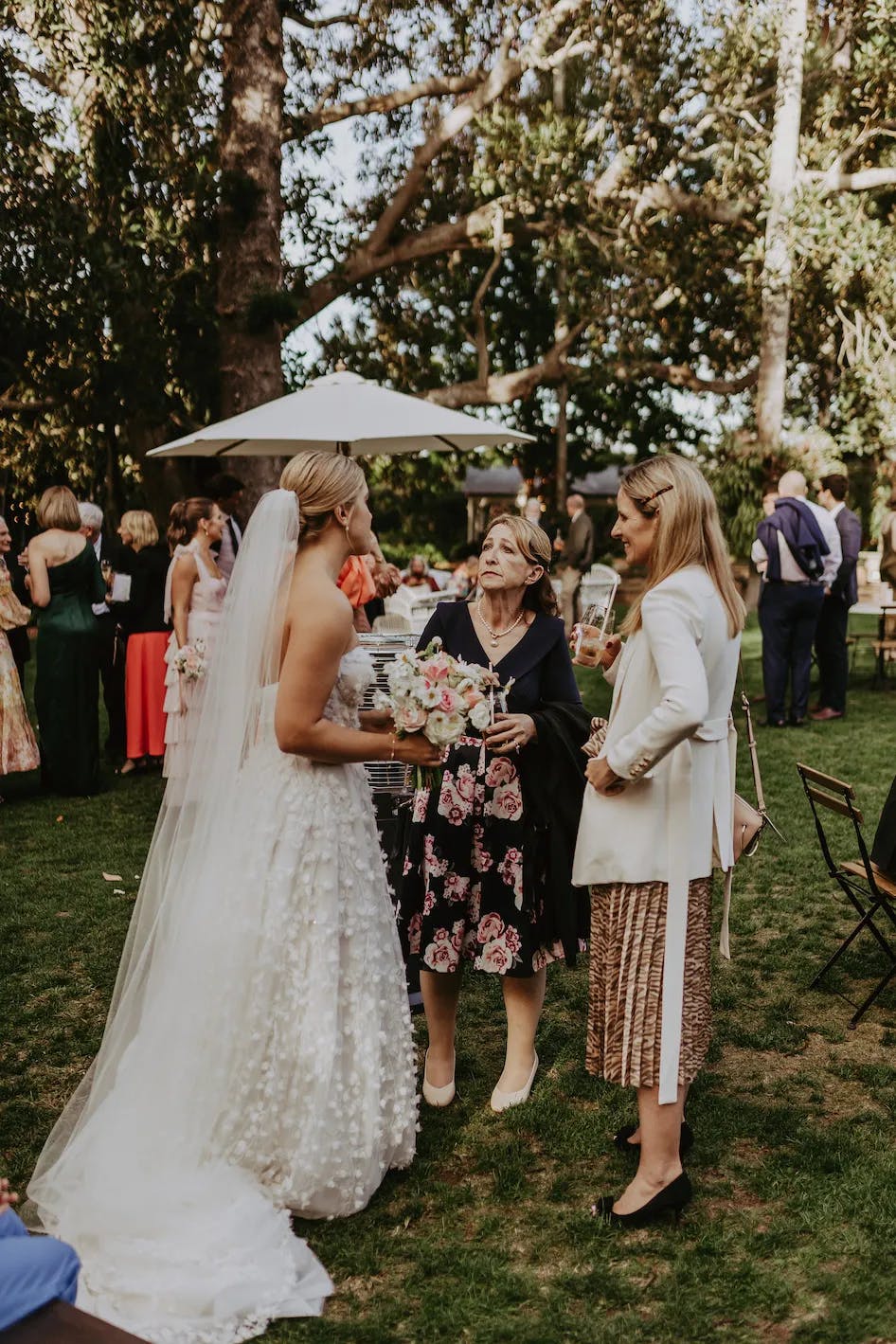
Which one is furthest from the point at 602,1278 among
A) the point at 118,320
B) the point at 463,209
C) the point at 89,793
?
the point at 463,209

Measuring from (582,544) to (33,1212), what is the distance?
13.8 meters

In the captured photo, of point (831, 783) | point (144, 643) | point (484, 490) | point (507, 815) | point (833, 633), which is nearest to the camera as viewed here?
point (507, 815)

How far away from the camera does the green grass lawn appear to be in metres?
2.88

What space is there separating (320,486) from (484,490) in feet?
101

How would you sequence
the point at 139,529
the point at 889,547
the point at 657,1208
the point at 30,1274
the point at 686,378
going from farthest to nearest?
the point at 686,378, the point at 889,547, the point at 139,529, the point at 657,1208, the point at 30,1274

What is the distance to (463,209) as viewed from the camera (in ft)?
59.0

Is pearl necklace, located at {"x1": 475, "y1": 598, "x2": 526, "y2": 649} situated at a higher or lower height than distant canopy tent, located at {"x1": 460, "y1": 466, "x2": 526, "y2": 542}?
lower

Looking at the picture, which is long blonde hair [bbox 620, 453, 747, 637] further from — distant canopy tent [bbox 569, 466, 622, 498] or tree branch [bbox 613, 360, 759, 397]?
distant canopy tent [bbox 569, 466, 622, 498]

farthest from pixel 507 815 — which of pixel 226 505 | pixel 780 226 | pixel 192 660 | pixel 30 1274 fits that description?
pixel 780 226

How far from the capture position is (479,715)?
129 inches

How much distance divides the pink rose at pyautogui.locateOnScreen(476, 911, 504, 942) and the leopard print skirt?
23.0 inches

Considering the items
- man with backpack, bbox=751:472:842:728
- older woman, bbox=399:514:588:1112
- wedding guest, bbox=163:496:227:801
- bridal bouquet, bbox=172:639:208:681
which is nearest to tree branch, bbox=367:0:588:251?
man with backpack, bbox=751:472:842:728

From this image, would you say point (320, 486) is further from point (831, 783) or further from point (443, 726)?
point (831, 783)

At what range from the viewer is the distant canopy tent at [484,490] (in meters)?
30.2
